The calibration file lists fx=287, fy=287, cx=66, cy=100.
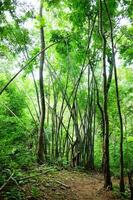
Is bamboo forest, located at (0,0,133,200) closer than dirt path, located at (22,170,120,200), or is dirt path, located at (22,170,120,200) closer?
dirt path, located at (22,170,120,200)

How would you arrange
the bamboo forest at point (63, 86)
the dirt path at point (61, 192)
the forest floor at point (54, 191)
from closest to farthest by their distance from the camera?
the forest floor at point (54, 191) < the dirt path at point (61, 192) < the bamboo forest at point (63, 86)

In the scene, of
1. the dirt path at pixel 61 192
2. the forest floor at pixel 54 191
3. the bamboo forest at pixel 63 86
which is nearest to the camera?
the forest floor at pixel 54 191

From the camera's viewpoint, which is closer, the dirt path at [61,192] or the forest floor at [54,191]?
the forest floor at [54,191]

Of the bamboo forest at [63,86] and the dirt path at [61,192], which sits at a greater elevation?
the bamboo forest at [63,86]

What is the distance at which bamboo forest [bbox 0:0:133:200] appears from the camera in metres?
5.19

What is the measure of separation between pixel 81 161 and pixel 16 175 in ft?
24.2

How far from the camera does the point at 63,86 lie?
38.8ft

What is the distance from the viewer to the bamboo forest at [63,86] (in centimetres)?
519

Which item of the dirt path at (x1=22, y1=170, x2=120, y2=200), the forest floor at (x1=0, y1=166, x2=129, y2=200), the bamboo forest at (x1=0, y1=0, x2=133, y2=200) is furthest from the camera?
the bamboo forest at (x1=0, y1=0, x2=133, y2=200)

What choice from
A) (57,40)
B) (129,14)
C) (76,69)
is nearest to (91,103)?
(76,69)

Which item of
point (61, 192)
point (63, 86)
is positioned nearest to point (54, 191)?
point (61, 192)

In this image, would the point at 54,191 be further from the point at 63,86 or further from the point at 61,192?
the point at 63,86

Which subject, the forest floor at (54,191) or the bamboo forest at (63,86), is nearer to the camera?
the forest floor at (54,191)

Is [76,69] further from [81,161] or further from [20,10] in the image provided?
[20,10]
